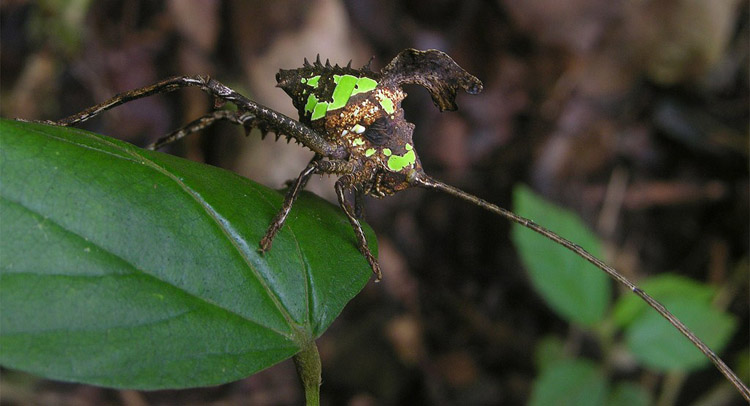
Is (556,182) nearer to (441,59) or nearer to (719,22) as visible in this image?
(719,22)

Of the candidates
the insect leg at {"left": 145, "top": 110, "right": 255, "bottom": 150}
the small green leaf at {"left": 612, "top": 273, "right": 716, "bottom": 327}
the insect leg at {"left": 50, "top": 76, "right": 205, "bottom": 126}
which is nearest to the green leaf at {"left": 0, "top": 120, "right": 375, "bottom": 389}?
the insect leg at {"left": 50, "top": 76, "right": 205, "bottom": 126}

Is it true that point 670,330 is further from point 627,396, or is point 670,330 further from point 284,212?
point 284,212

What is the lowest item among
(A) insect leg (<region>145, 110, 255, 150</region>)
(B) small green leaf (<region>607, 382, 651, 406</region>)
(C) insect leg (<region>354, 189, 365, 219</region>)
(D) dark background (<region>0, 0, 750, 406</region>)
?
(B) small green leaf (<region>607, 382, 651, 406</region>)

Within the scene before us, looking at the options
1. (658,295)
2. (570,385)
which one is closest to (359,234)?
(570,385)

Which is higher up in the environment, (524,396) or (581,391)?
(524,396)

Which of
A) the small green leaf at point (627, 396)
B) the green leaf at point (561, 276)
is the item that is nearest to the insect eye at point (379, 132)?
the green leaf at point (561, 276)

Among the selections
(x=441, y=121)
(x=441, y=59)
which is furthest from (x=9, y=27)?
(x=441, y=59)

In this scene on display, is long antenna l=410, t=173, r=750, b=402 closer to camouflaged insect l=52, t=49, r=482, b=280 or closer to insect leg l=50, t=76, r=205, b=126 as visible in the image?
camouflaged insect l=52, t=49, r=482, b=280

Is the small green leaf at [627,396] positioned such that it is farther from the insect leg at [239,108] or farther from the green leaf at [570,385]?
the insect leg at [239,108]
